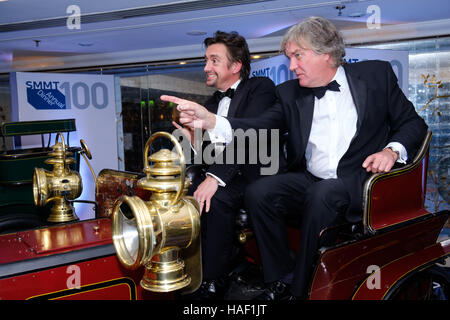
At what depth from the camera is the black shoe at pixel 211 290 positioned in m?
1.82

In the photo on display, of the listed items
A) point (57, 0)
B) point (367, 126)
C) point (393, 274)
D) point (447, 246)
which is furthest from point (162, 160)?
point (57, 0)

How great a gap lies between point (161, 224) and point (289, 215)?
98cm

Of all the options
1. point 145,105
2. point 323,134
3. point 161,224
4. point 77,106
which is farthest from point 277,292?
point 145,105

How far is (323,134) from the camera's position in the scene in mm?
1993

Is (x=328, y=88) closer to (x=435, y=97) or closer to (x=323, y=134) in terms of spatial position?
(x=323, y=134)

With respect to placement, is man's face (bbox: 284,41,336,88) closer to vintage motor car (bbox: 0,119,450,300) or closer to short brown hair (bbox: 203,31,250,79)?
short brown hair (bbox: 203,31,250,79)

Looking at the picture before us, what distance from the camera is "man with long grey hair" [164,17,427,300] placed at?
1722 millimetres

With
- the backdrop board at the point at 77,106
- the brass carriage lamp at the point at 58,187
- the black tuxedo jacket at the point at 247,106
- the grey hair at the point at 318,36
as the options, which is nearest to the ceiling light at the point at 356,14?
the black tuxedo jacket at the point at 247,106

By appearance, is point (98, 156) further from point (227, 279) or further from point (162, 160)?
point (162, 160)

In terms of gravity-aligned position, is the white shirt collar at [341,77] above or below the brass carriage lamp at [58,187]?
above

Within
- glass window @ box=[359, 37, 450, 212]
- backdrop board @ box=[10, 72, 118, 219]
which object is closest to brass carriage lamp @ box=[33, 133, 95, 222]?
backdrop board @ box=[10, 72, 118, 219]

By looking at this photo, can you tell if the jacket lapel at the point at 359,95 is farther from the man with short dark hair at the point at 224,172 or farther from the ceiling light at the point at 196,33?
the ceiling light at the point at 196,33

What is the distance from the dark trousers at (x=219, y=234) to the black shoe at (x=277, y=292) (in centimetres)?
24
